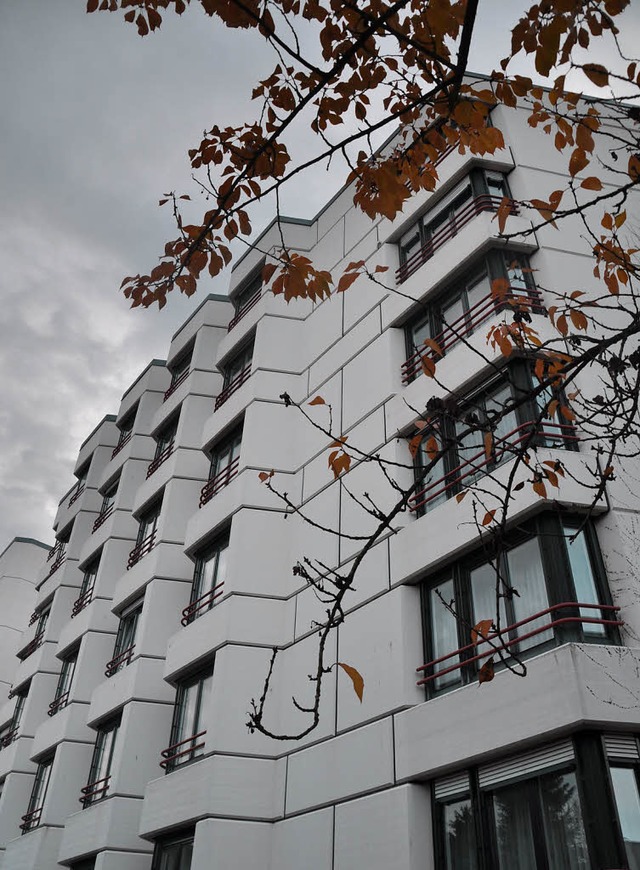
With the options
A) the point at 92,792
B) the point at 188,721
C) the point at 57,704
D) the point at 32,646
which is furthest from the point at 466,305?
the point at 32,646

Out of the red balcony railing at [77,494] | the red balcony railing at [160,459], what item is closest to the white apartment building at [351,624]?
the red balcony railing at [160,459]

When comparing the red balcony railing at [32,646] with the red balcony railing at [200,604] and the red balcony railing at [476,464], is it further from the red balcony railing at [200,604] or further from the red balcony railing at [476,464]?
the red balcony railing at [476,464]

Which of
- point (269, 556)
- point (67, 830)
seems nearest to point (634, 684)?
point (269, 556)

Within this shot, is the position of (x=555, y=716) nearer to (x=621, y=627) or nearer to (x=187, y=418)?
(x=621, y=627)

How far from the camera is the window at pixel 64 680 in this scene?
2063 cm

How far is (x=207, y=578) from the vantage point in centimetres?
1512

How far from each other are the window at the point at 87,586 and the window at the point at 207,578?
6.78 m

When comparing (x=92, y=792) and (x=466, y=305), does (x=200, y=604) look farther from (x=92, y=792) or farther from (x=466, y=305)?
(x=466, y=305)

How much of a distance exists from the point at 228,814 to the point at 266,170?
387 inches

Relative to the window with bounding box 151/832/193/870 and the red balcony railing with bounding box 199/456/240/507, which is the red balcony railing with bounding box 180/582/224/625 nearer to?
the red balcony railing with bounding box 199/456/240/507

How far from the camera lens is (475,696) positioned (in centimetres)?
888

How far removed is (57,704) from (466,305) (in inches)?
593

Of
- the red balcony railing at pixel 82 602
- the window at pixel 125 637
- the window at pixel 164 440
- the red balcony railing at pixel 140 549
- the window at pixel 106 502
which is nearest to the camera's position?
the window at pixel 125 637

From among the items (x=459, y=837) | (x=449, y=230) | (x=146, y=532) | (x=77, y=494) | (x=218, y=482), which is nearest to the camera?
(x=459, y=837)
